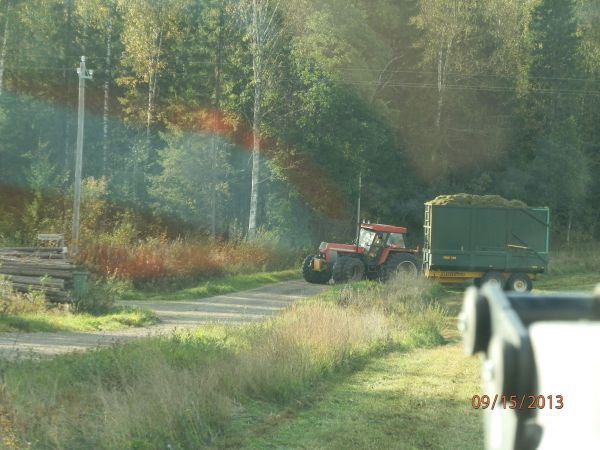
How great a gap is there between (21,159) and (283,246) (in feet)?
45.3

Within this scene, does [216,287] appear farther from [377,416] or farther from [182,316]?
[377,416]

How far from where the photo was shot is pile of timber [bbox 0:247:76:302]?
65.8 ft

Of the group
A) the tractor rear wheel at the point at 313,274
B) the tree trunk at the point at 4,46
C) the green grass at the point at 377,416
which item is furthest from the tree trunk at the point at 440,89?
the green grass at the point at 377,416

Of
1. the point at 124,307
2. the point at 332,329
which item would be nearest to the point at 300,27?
the point at 124,307

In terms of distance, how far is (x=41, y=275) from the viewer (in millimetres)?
20297

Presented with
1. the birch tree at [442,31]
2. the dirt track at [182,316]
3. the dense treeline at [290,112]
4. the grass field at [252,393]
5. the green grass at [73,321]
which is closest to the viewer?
the grass field at [252,393]

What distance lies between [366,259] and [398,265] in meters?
1.22

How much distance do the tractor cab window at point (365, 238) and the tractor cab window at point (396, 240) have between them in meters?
0.63

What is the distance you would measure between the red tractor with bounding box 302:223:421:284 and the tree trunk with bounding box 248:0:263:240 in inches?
323

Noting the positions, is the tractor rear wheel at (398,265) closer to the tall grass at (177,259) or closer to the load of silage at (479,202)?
the load of silage at (479,202)

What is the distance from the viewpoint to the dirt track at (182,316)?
13.8 metres

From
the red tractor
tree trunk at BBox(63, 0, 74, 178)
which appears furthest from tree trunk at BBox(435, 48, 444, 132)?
the red tractor

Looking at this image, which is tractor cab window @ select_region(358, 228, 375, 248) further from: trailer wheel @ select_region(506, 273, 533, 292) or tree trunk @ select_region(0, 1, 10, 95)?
tree trunk @ select_region(0, 1, 10, 95)

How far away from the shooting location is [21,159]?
43.9 meters
